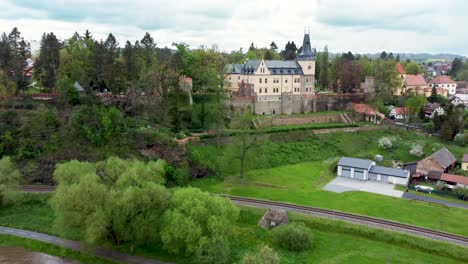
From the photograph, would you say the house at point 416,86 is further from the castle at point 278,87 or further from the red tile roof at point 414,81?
the castle at point 278,87

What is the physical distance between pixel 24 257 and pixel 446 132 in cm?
6042

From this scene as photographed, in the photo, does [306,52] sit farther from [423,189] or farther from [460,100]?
[460,100]

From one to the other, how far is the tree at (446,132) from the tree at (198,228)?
47.8 meters

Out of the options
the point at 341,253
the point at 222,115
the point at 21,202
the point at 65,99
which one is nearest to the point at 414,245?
the point at 341,253

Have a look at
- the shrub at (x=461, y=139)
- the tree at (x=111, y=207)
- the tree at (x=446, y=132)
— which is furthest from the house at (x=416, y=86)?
the tree at (x=111, y=207)

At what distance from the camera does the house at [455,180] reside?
146 feet

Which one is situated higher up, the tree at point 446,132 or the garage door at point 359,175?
the tree at point 446,132

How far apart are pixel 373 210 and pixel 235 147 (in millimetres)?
20263

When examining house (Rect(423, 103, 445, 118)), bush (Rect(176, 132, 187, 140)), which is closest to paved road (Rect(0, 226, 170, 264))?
bush (Rect(176, 132, 187, 140))

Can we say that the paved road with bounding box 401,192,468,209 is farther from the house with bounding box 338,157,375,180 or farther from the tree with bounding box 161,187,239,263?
the tree with bounding box 161,187,239,263

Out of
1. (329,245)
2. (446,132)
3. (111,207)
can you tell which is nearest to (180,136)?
(111,207)

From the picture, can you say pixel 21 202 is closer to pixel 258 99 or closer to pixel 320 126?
pixel 258 99

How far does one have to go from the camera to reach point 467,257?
28.5 metres

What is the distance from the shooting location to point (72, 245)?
102ft
